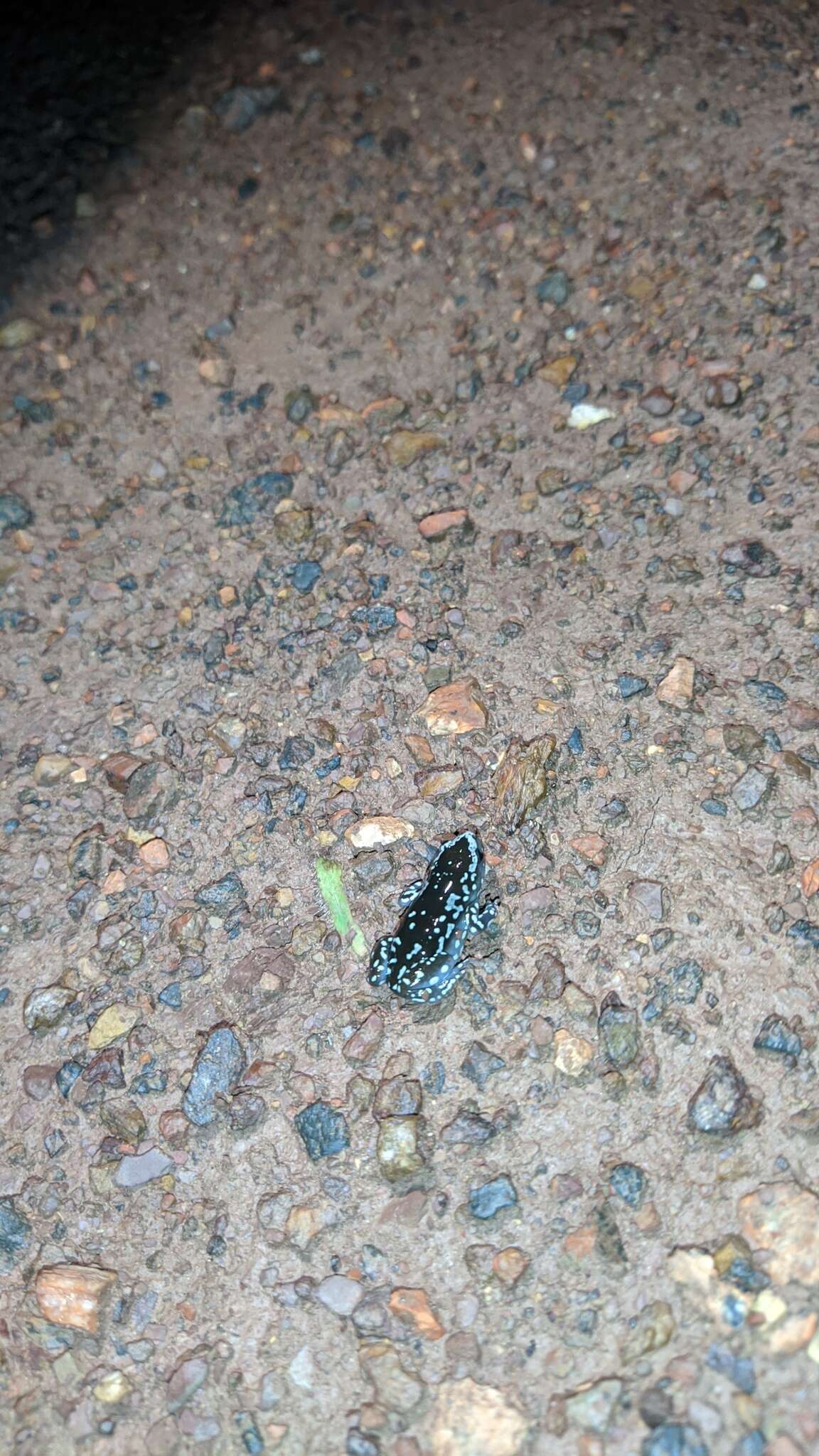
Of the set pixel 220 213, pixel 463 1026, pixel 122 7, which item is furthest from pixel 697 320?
pixel 122 7

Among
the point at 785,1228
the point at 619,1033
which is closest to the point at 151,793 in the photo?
the point at 619,1033

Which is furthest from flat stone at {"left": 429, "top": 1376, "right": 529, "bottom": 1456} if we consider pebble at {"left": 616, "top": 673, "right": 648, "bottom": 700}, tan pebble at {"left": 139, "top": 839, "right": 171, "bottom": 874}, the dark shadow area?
the dark shadow area

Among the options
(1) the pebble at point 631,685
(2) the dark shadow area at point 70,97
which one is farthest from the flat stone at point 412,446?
(2) the dark shadow area at point 70,97

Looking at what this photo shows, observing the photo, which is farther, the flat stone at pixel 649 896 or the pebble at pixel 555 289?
the pebble at pixel 555 289

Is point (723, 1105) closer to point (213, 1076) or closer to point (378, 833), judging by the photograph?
point (378, 833)

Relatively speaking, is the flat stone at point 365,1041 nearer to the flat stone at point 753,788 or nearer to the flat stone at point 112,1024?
the flat stone at point 112,1024

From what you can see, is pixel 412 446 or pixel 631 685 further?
pixel 412 446
